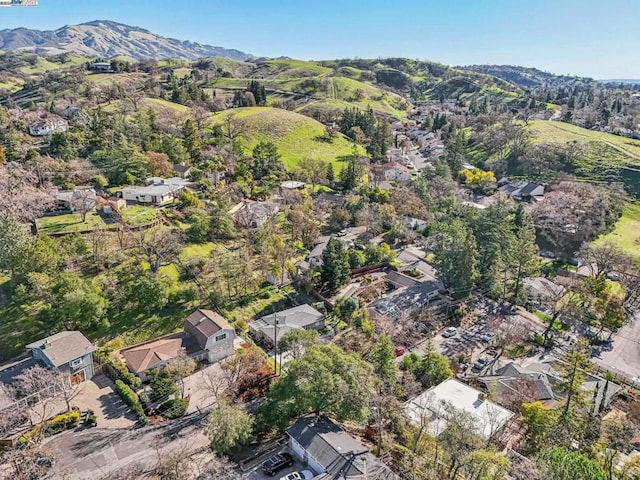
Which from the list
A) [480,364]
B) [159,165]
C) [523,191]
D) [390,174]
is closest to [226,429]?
[480,364]

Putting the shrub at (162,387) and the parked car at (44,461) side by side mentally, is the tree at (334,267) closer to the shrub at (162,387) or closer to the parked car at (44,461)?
the shrub at (162,387)

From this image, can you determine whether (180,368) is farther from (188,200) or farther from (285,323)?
(188,200)

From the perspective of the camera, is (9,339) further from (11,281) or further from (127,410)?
(127,410)

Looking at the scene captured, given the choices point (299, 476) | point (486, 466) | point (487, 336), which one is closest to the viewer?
point (486, 466)

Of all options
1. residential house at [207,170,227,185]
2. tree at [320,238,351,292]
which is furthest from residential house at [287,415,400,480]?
residential house at [207,170,227,185]

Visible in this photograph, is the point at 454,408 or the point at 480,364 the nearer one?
the point at 454,408

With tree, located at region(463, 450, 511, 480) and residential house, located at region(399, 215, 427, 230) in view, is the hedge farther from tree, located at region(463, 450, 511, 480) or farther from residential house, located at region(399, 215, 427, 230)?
residential house, located at region(399, 215, 427, 230)
